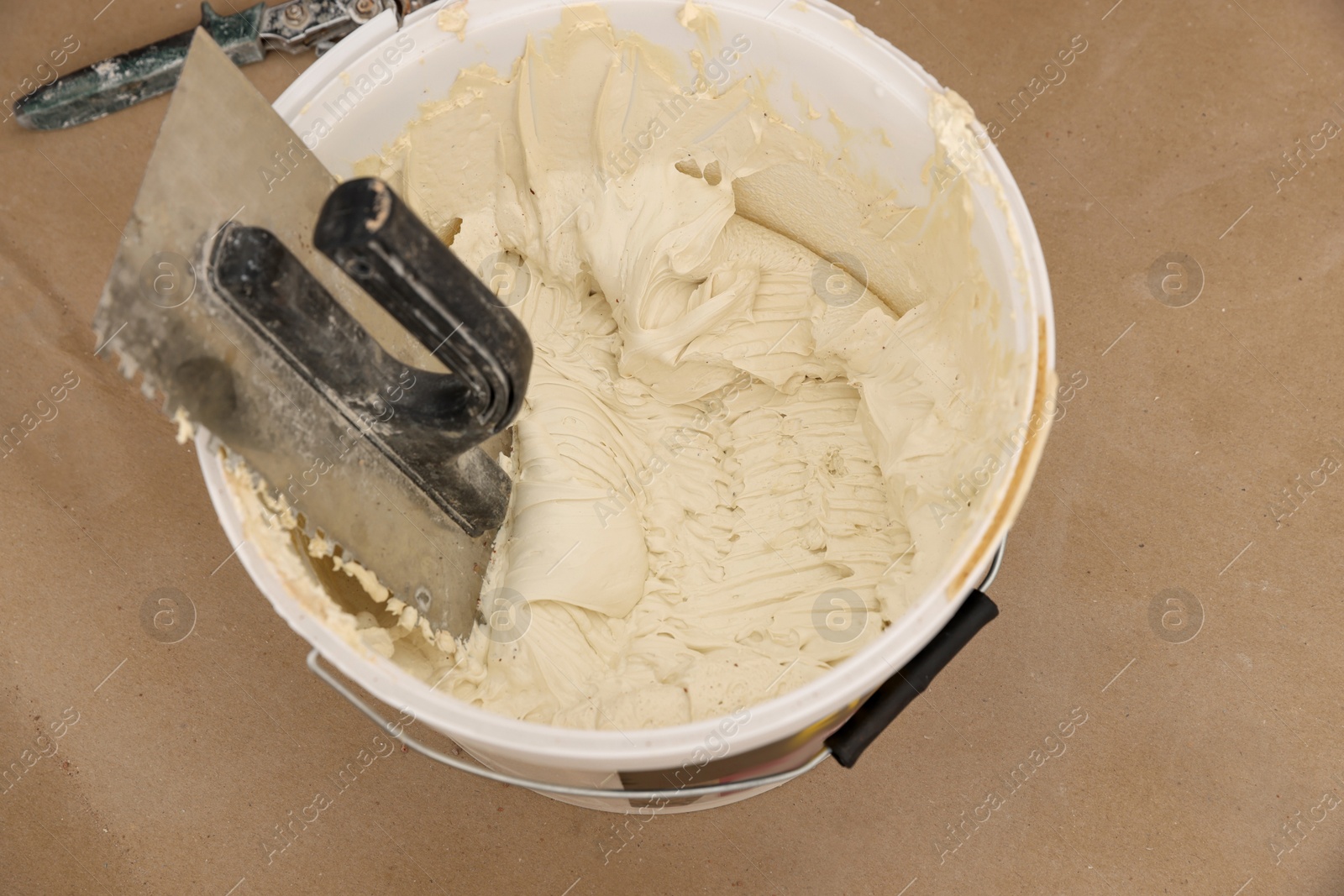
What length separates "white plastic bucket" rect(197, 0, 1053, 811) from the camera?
2.82 feet

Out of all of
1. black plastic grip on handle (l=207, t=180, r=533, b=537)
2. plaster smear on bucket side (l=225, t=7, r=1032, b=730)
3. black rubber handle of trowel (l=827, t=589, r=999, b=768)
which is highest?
black plastic grip on handle (l=207, t=180, r=533, b=537)

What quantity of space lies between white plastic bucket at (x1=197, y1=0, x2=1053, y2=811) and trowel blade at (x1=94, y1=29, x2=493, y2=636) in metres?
0.06

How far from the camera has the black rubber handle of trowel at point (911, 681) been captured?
1.01m

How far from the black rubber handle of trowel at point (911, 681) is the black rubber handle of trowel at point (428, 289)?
1.69 ft

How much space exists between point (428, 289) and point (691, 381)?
582 millimetres

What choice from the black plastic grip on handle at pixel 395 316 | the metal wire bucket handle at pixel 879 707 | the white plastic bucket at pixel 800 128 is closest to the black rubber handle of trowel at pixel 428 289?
the black plastic grip on handle at pixel 395 316

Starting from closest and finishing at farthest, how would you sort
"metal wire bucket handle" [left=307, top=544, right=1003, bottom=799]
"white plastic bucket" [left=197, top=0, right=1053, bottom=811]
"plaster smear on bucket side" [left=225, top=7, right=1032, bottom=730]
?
"white plastic bucket" [left=197, top=0, right=1053, bottom=811]
"metal wire bucket handle" [left=307, top=544, right=1003, bottom=799]
"plaster smear on bucket side" [left=225, top=7, right=1032, bottom=730]

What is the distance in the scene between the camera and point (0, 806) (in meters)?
1.42

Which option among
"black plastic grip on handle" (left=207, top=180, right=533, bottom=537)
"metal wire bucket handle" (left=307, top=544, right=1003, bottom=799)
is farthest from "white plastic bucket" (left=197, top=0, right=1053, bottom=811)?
"black plastic grip on handle" (left=207, top=180, right=533, bottom=537)

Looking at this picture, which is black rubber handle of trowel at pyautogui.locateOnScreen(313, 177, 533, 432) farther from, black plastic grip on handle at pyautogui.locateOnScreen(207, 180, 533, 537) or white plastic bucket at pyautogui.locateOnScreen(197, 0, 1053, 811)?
white plastic bucket at pyautogui.locateOnScreen(197, 0, 1053, 811)

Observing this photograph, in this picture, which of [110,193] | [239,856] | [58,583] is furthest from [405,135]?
[239,856]

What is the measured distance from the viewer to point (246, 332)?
854 millimetres

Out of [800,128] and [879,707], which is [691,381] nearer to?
[800,128]

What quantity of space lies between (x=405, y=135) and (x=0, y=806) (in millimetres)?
1189
